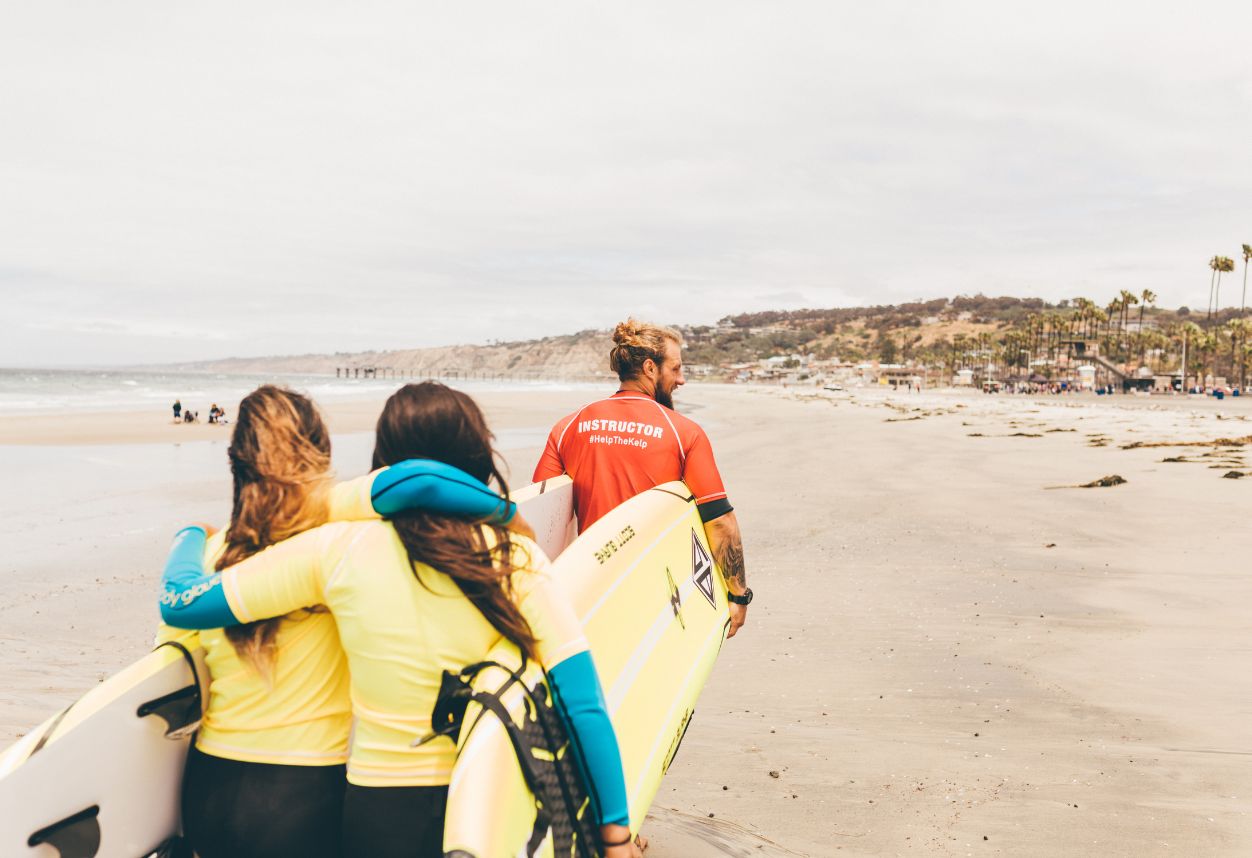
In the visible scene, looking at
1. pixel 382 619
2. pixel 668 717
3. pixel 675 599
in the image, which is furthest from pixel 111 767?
pixel 675 599

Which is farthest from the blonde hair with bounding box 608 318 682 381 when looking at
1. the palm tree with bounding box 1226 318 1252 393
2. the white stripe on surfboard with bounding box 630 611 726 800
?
the palm tree with bounding box 1226 318 1252 393

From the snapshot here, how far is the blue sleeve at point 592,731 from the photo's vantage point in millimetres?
1701

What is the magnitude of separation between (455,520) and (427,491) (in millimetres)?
81

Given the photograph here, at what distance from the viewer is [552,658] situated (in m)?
1.69

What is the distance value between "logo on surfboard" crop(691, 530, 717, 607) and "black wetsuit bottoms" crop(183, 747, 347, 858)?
1.77 meters

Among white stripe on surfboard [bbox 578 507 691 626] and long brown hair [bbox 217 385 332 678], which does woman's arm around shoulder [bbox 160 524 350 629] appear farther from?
white stripe on surfboard [bbox 578 507 691 626]

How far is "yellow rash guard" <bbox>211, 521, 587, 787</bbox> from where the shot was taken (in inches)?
61.5

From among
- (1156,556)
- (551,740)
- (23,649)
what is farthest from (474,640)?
(1156,556)

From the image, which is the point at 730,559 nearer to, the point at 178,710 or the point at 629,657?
the point at 629,657

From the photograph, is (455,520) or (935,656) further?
(935,656)

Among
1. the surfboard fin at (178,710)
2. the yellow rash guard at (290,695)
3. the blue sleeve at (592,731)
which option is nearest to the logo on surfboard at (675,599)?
the blue sleeve at (592,731)

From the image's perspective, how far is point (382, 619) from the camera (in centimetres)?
157

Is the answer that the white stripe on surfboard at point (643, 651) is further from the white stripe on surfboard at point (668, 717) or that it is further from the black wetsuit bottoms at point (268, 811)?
the black wetsuit bottoms at point (268, 811)

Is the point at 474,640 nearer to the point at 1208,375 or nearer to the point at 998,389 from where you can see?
the point at 998,389
